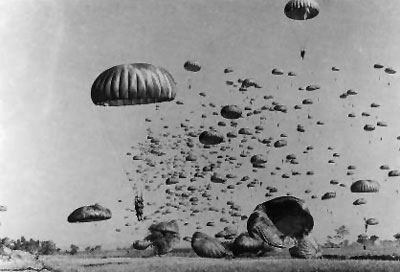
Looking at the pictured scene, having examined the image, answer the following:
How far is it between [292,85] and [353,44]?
1028 millimetres

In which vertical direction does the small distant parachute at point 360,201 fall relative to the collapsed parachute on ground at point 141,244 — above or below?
above

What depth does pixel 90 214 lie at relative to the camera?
31.6 ft

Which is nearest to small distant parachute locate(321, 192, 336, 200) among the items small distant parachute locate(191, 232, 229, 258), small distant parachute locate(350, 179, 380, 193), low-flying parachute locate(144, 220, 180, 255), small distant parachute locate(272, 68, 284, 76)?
small distant parachute locate(350, 179, 380, 193)

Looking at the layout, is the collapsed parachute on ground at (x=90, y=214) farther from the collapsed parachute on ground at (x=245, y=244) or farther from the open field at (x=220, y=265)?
the collapsed parachute on ground at (x=245, y=244)

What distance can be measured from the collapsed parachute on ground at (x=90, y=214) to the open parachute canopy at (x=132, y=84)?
149cm

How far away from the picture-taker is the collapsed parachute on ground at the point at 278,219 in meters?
9.80

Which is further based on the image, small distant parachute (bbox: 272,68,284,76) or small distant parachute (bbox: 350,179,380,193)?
small distant parachute (bbox: 272,68,284,76)

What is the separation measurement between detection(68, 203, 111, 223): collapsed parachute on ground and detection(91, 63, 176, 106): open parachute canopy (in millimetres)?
1488

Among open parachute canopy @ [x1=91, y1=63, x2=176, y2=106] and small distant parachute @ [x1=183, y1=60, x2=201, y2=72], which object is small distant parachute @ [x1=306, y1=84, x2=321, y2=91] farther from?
open parachute canopy @ [x1=91, y1=63, x2=176, y2=106]

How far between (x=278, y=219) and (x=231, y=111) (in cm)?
167

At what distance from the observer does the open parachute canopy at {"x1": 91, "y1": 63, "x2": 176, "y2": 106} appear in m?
9.56

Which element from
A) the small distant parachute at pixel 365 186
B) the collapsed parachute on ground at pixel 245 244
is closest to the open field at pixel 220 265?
the collapsed parachute on ground at pixel 245 244

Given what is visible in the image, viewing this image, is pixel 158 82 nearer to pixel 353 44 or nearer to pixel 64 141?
pixel 64 141

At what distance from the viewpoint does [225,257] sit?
1005 cm
